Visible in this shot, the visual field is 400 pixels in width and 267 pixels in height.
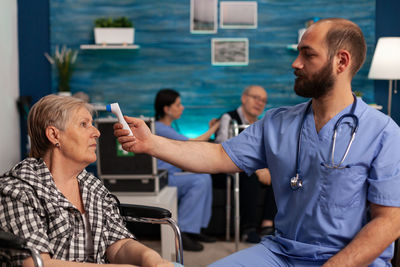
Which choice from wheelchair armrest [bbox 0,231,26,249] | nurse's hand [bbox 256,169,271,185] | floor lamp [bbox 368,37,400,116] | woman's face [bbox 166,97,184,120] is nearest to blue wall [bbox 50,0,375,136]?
floor lamp [bbox 368,37,400,116]

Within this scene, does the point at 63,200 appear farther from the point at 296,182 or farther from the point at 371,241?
the point at 371,241

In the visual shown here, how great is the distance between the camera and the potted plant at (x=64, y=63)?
4.83 m

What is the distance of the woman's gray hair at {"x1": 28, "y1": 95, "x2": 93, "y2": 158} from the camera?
1.69m

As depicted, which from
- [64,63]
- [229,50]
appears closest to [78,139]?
[64,63]

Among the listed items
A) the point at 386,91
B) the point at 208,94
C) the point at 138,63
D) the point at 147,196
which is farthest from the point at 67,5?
the point at 386,91

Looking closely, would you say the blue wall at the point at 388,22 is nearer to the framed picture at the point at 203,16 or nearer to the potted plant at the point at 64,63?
the framed picture at the point at 203,16

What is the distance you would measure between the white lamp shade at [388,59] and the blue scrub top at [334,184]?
10.1 ft

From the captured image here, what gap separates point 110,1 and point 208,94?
1356mm

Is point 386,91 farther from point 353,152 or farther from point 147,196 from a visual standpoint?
point 353,152

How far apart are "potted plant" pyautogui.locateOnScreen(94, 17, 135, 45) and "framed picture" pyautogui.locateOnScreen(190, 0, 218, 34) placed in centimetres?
64

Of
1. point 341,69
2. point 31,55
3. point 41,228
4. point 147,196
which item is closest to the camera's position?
point 41,228

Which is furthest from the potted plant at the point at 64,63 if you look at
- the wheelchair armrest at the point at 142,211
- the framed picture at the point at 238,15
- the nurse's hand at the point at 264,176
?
the wheelchair armrest at the point at 142,211

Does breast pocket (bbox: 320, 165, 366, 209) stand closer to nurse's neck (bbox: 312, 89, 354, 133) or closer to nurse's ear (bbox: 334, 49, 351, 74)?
nurse's neck (bbox: 312, 89, 354, 133)

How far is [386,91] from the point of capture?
16.3 feet
